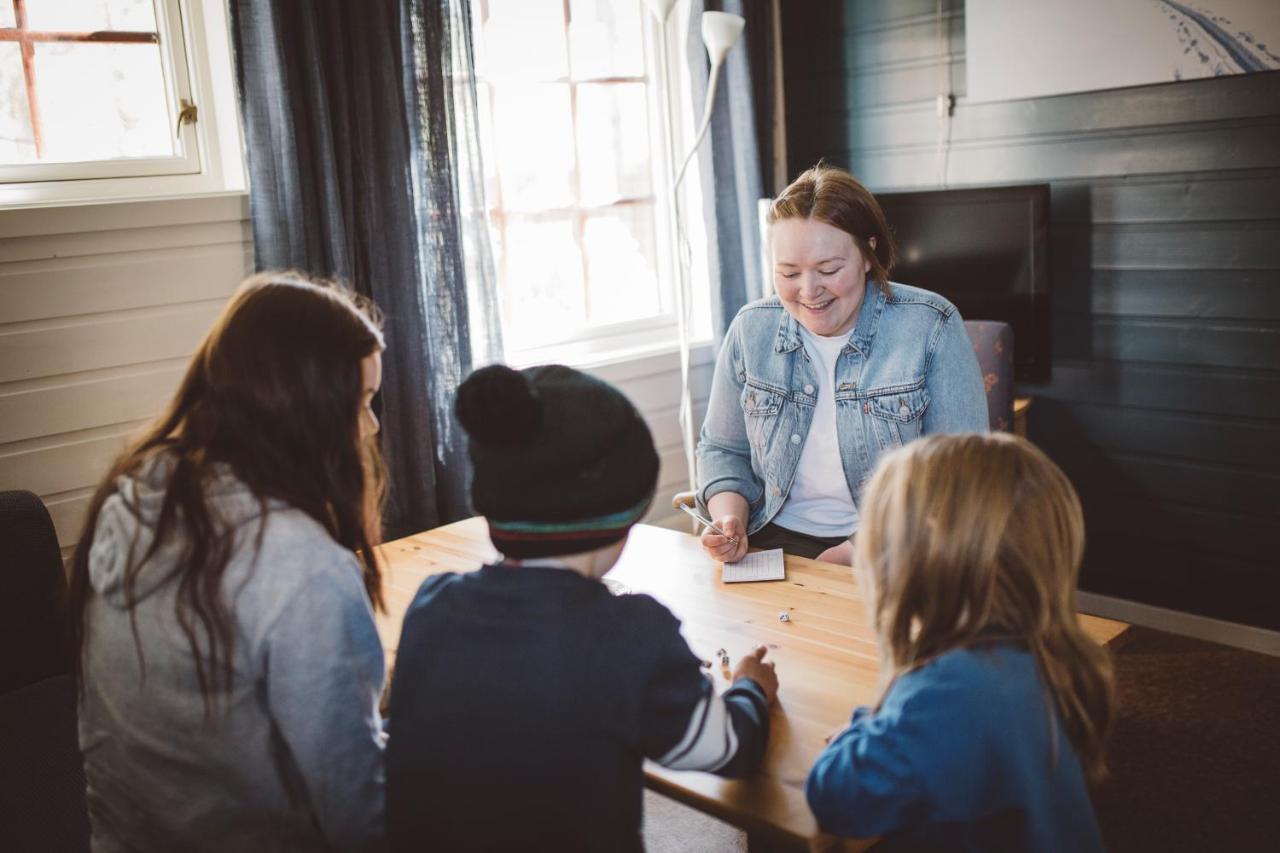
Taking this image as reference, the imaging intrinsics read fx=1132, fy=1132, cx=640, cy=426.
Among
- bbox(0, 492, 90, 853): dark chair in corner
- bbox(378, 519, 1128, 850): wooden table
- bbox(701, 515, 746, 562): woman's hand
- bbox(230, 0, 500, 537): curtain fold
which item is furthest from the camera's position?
bbox(230, 0, 500, 537): curtain fold

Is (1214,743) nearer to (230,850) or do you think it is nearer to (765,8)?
(230,850)

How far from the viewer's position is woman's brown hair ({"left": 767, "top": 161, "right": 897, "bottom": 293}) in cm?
206

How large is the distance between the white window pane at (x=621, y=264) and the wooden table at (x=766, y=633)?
1.68 meters

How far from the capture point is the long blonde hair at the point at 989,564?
43.1 inches

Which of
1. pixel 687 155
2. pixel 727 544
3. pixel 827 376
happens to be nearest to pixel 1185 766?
pixel 827 376

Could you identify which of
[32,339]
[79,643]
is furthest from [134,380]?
[79,643]

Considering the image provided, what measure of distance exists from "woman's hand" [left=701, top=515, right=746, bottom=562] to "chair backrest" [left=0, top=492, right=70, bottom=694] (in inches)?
43.4

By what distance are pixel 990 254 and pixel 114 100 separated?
2.34 m

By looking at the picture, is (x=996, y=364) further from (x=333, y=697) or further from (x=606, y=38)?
(x=333, y=697)

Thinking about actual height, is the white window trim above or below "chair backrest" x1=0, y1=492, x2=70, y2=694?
above

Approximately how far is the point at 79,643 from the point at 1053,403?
2833 mm

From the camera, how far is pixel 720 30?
3.10 metres

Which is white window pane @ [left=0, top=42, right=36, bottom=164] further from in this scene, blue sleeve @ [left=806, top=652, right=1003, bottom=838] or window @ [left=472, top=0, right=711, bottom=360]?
blue sleeve @ [left=806, top=652, right=1003, bottom=838]

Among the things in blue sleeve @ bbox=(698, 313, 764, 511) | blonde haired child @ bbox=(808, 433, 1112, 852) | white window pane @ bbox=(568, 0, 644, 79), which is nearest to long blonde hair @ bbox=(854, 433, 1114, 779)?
blonde haired child @ bbox=(808, 433, 1112, 852)
